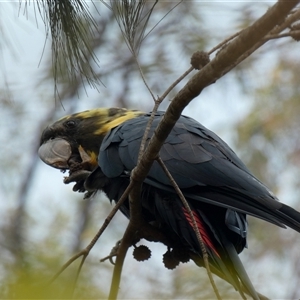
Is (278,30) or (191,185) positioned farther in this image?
(191,185)

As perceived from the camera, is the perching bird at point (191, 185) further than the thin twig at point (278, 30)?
Yes

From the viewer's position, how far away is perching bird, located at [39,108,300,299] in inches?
79.3

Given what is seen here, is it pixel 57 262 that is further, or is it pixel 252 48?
pixel 252 48

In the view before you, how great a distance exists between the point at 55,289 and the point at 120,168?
1.37 m

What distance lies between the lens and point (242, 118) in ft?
20.4

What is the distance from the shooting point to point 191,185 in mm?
2154

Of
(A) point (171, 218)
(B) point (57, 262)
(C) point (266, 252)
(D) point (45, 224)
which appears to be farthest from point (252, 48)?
(C) point (266, 252)

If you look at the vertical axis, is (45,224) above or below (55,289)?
above

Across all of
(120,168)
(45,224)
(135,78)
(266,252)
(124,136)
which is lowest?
(120,168)

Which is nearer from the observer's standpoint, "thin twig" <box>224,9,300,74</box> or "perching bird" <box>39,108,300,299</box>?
"thin twig" <box>224,9,300,74</box>

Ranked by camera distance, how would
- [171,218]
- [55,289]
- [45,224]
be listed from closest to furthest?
Result: [55,289] < [171,218] < [45,224]

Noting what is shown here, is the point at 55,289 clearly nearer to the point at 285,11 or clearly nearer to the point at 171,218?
the point at 285,11

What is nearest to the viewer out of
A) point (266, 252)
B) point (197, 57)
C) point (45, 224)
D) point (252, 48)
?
point (252, 48)

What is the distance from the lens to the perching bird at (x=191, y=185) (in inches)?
79.3
